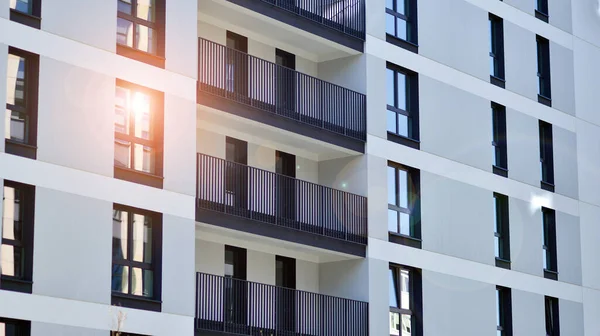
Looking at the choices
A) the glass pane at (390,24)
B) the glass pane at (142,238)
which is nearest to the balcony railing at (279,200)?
the glass pane at (142,238)

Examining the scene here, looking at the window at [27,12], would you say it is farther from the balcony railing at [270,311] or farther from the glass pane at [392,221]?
the glass pane at [392,221]

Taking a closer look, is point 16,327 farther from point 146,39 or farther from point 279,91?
point 279,91

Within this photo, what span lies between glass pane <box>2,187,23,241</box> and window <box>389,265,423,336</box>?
1225 centimetres

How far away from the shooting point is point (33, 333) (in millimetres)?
26812

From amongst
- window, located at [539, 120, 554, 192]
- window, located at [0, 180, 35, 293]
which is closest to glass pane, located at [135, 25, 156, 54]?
window, located at [0, 180, 35, 293]

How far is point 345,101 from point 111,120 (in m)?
8.88

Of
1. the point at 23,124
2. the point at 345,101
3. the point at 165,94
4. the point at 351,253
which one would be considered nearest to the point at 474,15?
the point at 345,101

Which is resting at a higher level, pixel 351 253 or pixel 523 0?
pixel 523 0

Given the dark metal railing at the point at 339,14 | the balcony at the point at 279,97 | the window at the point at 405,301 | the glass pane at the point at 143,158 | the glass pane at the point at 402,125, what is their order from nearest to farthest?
the glass pane at the point at 143,158 < the balcony at the point at 279,97 < the dark metal railing at the point at 339,14 < the window at the point at 405,301 < the glass pane at the point at 402,125

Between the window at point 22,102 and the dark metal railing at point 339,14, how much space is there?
31.7 ft

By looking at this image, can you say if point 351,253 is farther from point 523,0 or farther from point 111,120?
point 523,0

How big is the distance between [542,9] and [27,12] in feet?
69.9

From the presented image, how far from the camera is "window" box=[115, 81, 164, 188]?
2955 centimetres

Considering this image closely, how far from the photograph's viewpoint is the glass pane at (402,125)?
125 feet
